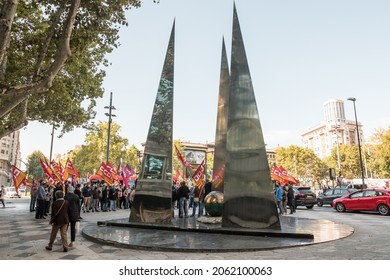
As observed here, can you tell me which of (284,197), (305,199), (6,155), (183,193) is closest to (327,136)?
(305,199)

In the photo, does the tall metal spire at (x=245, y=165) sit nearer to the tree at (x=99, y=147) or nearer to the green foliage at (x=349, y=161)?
the tree at (x=99, y=147)

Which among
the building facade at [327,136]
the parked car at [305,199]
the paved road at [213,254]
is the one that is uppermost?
the building facade at [327,136]

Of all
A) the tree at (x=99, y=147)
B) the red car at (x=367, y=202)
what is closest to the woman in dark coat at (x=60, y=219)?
the red car at (x=367, y=202)

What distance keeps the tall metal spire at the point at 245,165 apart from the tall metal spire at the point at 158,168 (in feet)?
8.36

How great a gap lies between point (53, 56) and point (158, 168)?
25.2 feet

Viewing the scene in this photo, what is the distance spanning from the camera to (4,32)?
852 cm

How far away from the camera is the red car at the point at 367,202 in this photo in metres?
16.2

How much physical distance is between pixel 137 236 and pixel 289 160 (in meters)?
72.1

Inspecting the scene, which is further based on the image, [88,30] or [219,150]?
[219,150]

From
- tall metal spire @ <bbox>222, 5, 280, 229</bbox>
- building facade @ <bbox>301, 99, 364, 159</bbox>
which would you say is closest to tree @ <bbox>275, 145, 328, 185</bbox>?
building facade @ <bbox>301, 99, 364, 159</bbox>

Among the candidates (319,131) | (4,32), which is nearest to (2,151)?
(4,32)

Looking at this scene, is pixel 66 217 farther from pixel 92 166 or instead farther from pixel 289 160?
pixel 289 160

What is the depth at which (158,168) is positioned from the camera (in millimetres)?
11336

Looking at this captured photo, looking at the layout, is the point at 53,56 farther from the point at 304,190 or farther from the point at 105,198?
the point at 304,190
